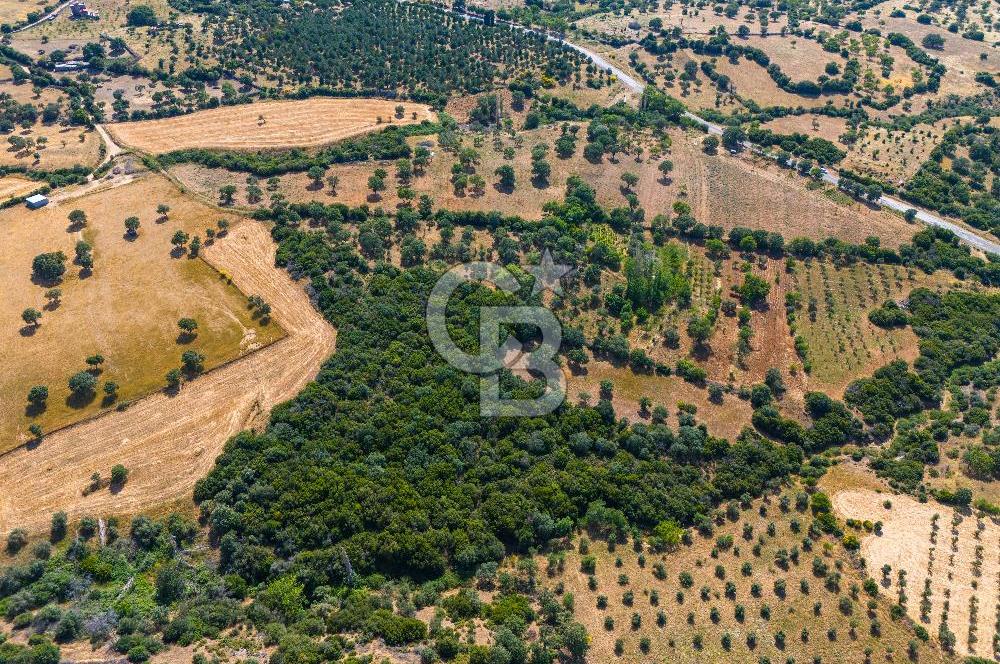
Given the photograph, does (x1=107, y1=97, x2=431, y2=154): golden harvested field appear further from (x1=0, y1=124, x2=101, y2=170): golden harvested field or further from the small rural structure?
the small rural structure

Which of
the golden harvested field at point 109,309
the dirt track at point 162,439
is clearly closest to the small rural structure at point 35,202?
the golden harvested field at point 109,309

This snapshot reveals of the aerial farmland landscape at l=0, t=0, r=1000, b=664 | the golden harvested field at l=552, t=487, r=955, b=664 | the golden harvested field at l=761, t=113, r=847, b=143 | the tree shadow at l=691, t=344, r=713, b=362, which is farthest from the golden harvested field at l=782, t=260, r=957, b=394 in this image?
the golden harvested field at l=761, t=113, r=847, b=143

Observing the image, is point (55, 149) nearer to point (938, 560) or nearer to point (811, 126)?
point (811, 126)

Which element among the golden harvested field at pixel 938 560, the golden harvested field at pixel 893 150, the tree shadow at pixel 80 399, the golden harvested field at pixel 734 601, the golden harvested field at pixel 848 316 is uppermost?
the golden harvested field at pixel 893 150

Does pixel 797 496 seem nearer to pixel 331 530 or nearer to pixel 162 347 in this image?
pixel 331 530

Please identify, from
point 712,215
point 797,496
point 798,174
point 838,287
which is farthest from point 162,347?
point 798,174

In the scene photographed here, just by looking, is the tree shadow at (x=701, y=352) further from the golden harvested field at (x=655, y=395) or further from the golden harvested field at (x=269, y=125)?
the golden harvested field at (x=269, y=125)

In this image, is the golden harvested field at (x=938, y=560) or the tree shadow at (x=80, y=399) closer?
the golden harvested field at (x=938, y=560)
